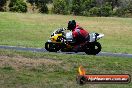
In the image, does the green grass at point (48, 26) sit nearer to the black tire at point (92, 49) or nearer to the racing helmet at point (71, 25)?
the black tire at point (92, 49)

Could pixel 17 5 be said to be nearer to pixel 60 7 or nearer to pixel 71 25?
pixel 60 7

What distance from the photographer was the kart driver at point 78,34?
64.4ft

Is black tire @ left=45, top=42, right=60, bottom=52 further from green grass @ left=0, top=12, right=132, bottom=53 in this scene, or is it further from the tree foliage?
the tree foliage

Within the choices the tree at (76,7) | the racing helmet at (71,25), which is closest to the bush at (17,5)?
the tree at (76,7)

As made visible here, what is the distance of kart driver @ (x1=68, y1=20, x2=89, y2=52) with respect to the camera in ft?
64.4

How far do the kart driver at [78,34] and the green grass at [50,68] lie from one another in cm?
80

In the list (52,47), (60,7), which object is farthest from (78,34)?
(60,7)

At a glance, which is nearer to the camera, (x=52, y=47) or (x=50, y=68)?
(x=50, y=68)

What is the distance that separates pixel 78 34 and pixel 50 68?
Answer: 2.40 m

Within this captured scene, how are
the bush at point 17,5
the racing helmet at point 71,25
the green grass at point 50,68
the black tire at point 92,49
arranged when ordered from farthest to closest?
1. the bush at point 17,5
2. the black tire at point 92,49
3. the racing helmet at point 71,25
4. the green grass at point 50,68

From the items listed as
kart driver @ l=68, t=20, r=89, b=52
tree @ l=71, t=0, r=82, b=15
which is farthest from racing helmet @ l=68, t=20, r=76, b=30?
tree @ l=71, t=0, r=82, b=15

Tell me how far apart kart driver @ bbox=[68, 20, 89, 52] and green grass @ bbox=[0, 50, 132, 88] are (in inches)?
31.6

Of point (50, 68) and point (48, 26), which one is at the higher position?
point (50, 68)

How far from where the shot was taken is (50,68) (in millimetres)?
18500
